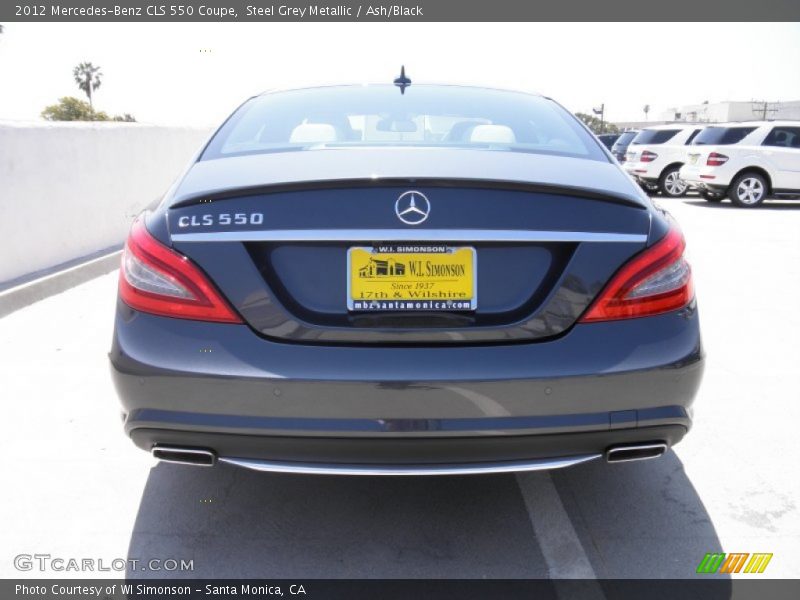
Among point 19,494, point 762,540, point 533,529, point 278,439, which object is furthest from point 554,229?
point 19,494

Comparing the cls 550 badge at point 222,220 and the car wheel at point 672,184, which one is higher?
the cls 550 badge at point 222,220

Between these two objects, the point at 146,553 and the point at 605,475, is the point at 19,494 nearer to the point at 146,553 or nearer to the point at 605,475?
the point at 146,553

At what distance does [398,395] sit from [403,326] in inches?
7.8

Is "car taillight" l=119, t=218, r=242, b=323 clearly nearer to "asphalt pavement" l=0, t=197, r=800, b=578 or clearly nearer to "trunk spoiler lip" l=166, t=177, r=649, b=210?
"trunk spoiler lip" l=166, t=177, r=649, b=210

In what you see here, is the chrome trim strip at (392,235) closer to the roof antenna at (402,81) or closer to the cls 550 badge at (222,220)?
the cls 550 badge at (222,220)

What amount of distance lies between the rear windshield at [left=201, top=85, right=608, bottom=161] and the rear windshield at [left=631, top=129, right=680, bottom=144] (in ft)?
54.2

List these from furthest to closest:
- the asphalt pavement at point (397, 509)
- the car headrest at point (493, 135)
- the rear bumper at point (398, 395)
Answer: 1. the car headrest at point (493, 135)
2. the asphalt pavement at point (397, 509)
3. the rear bumper at point (398, 395)

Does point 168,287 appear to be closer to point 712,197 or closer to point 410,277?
point 410,277

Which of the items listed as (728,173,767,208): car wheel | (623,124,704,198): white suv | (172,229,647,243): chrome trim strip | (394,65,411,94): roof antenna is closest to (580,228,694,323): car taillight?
(172,229,647,243): chrome trim strip

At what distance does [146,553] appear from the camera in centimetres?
264

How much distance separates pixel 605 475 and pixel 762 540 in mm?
670

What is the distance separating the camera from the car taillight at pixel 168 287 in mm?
2256

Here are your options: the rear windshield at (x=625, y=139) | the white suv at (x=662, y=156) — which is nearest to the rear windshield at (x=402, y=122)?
the white suv at (x=662, y=156)

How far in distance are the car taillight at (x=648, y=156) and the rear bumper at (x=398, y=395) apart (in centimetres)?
1721
